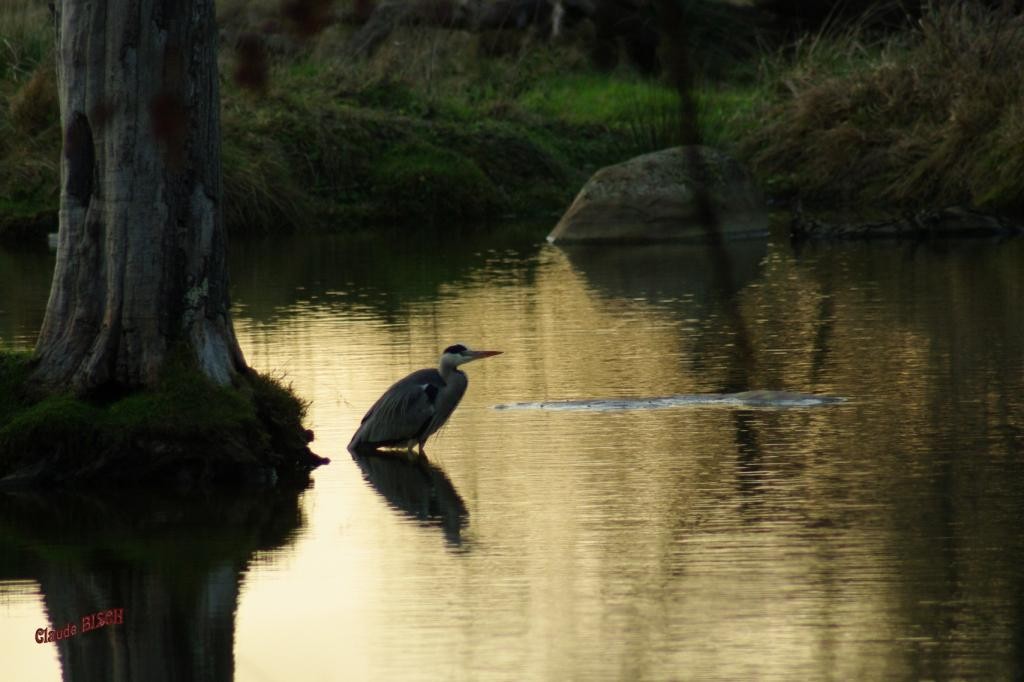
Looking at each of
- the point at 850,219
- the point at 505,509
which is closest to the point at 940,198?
the point at 850,219

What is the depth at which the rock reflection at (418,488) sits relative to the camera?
26.5 feet

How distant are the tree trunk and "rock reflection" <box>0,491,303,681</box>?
28.2 inches

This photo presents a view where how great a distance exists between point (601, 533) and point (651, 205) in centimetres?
1433

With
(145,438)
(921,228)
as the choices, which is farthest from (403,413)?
(921,228)

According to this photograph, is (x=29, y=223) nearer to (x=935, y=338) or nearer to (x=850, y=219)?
(x=850, y=219)

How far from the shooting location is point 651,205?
21.7 meters

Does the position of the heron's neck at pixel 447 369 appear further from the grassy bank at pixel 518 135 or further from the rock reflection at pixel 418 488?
the grassy bank at pixel 518 135

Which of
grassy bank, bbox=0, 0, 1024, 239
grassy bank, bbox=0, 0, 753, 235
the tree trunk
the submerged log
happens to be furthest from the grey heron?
grassy bank, bbox=0, 0, 753, 235

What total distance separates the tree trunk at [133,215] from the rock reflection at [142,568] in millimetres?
715

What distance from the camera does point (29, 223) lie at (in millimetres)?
24562

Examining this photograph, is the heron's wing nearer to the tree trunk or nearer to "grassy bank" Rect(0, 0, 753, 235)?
the tree trunk

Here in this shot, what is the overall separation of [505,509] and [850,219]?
1596 centimetres

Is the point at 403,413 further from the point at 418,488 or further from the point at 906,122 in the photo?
the point at 906,122

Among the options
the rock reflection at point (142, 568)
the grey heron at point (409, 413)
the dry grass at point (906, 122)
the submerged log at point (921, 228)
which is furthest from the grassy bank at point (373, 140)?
the rock reflection at point (142, 568)
